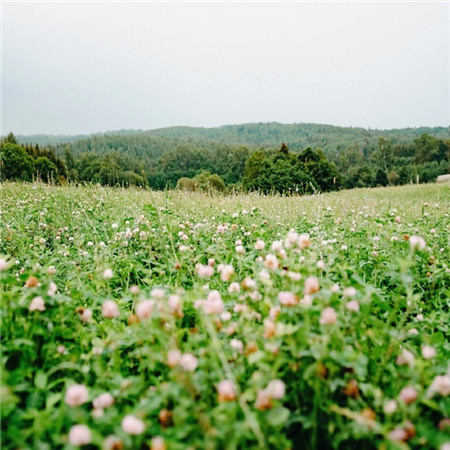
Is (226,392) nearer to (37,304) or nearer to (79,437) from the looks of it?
(79,437)

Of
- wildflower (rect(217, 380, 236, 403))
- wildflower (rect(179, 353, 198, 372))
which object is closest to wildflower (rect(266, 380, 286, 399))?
wildflower (rect(217, 380, 236, 403))

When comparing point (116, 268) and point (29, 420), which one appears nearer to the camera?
point (29, 420)

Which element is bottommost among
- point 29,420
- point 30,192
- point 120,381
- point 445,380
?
point 29,420

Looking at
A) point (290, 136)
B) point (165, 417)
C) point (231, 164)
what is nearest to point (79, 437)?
point (165, 417)

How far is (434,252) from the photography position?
393 centimetres

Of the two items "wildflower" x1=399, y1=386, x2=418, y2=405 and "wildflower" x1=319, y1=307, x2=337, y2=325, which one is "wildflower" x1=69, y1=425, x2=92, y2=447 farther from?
"wildflower" x1=399, y1=386, x2=418, y2=405

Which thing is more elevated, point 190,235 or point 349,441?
point 190,235

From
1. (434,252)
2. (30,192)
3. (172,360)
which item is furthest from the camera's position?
(30,192)

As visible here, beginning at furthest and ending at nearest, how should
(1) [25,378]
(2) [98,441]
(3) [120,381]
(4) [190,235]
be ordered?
(4) [190,235] < (1) [25,378] < (3) [120,381] < (2) [98,441]

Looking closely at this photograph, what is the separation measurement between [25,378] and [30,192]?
268 inches

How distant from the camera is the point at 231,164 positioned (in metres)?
73.5

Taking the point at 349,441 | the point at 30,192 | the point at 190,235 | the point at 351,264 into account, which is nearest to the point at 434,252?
the point at 351,264

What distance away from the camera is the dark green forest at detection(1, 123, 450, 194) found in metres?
23.7

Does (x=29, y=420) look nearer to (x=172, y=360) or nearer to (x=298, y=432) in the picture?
(x=172, y=360)
